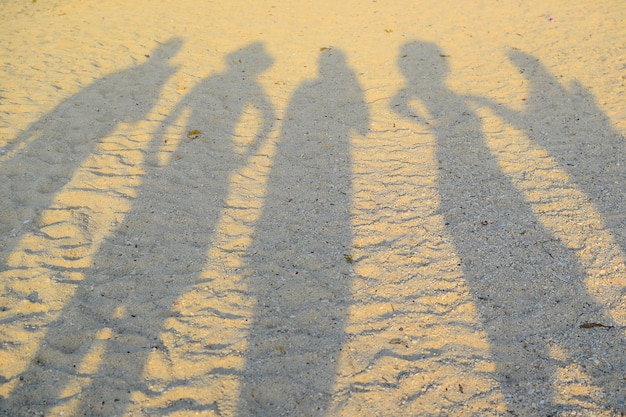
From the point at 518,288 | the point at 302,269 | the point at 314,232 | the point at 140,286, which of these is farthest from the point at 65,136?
the point at 518,288

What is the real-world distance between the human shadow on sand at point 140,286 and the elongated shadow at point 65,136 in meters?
0.57

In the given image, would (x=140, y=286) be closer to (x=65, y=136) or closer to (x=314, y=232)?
(x=314, y=232)

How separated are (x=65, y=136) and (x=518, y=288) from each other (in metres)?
4.06

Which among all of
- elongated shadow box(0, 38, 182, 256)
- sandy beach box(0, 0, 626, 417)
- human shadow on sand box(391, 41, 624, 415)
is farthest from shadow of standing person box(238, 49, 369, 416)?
elongated shadow box(0, 38, 182, 256)

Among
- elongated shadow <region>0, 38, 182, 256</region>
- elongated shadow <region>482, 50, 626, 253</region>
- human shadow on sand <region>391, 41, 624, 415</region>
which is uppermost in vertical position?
elongated shadow <region>0, 38, 182, 256</region>

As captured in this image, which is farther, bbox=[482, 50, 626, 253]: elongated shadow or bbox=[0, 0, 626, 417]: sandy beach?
bbox=[482, 50, 626, 253]: elongated shadow

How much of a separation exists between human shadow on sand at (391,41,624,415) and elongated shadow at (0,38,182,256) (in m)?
2.98

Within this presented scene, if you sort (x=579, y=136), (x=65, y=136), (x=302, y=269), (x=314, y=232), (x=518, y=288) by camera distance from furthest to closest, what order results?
(x=65, y=136) → (x=579, y=136) → (x=314, y=232) → (x=302, y=269) → (x=518, y=288)

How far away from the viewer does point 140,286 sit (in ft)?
10.2

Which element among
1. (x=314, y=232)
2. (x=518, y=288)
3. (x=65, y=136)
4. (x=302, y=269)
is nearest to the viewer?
(x=518, y=288)

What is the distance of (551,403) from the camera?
2371 mm

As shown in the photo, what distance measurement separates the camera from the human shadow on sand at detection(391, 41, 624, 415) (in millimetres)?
2459

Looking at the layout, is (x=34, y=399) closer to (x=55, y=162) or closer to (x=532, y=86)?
(x=55, y=162)

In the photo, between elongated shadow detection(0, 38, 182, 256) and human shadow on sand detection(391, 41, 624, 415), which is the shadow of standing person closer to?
human shadow on sand detection(391, 41, 624, 415)
